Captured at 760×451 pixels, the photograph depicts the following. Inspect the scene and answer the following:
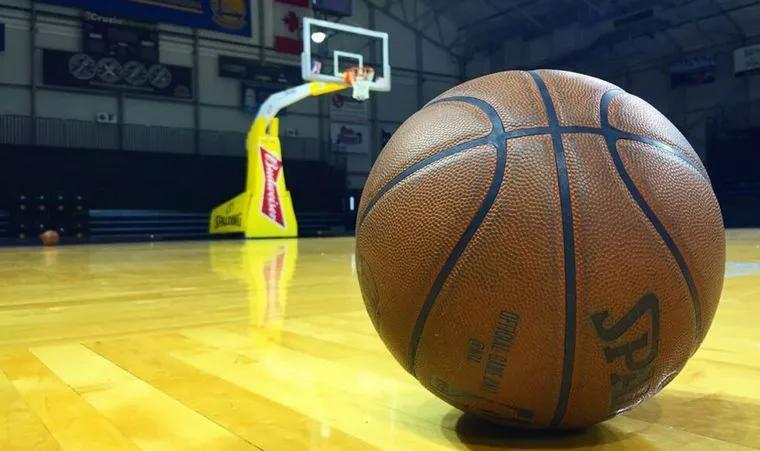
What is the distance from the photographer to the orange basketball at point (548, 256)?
0.90 m

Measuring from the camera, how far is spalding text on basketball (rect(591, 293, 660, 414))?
90cm

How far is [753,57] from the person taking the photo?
14.3 metres

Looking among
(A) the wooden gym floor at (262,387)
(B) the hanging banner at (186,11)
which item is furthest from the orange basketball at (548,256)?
(B) the hanging banner at (186,11)

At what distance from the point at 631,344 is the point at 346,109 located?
15.7 metres

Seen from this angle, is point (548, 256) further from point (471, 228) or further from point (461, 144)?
point (461, 144)

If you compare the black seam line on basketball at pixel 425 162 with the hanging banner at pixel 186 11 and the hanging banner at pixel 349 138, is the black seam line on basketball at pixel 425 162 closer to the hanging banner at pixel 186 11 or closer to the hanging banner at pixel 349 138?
the hanging banner at pixel 186 11

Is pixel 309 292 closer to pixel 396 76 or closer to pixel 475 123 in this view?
pixel 475 123

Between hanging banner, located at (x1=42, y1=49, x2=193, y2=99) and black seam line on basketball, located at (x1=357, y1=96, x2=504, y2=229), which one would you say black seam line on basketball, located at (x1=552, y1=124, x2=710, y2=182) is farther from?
hanging banner, located at (x1=42, y1=49, x2=193, y2=99)

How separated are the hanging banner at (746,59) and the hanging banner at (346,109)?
321 inches

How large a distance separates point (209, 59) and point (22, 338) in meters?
13.4

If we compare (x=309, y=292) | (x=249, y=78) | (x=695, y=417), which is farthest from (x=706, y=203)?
(x=249, y=78)

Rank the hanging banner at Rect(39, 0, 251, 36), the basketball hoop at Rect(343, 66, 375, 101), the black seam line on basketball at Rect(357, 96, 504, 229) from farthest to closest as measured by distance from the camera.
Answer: the hanging banner at Rect(39, 0, 251, 36) < the basketball hoop at Rect(343, 66, 375, 101) < the black seam line on basketball at Rect(357, 96, 504, 229)

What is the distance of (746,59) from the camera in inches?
568

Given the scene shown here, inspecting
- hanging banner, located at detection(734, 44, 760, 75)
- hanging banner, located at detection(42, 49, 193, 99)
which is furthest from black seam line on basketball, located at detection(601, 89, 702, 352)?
hanging banner, located at detection(734, 44, 760, 75)
